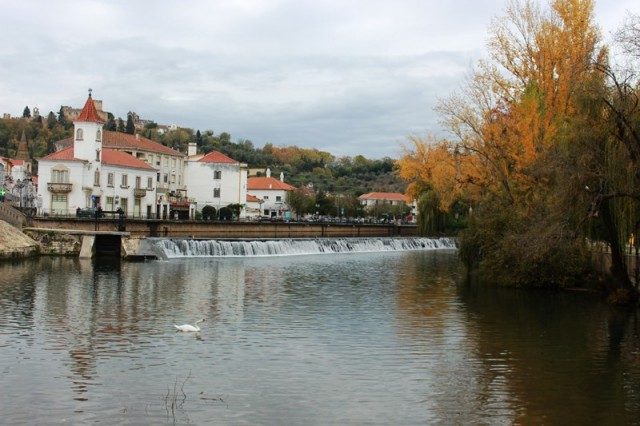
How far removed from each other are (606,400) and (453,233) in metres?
61.5

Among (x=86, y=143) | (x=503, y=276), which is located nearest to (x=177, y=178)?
(x=86, y=143)

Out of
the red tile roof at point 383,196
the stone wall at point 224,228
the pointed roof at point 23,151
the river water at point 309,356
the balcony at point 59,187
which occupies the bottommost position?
the river water at point 309,356

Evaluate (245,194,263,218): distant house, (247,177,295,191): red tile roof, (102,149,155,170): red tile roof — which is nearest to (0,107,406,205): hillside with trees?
(247,177,295,191): red tile roof

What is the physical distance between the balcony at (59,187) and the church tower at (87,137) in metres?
2.59

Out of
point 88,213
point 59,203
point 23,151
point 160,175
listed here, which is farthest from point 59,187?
point 23,151

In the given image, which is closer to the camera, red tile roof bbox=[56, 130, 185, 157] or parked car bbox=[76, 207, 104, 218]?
parked car bbox=[76, 207, 104, 218]

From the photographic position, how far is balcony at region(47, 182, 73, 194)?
60.6 meters

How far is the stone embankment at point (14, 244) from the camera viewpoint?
42.0 m

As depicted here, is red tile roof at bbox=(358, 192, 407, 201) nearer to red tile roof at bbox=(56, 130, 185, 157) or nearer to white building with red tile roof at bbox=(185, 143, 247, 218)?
white building with red tile roof at bbox=(185, 143, 247, 218)

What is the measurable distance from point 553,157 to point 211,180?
62.9 meters

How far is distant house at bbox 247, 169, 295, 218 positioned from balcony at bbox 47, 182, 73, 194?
50.5 metres

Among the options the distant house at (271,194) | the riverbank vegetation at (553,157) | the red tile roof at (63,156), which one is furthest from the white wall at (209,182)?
the riverbank vegetation at (553,157)

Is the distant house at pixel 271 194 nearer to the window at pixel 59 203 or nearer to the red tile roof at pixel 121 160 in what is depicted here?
the red tile roof at pixel 121 160

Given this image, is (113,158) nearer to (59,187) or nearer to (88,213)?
(59,187)
